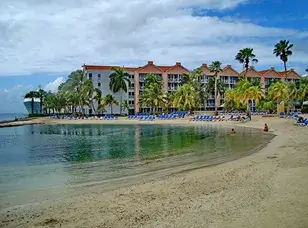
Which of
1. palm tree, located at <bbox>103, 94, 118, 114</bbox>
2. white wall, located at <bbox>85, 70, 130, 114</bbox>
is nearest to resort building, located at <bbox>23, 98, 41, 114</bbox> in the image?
white wall, located at <bbox>85, 70, 130, 114</bbox>

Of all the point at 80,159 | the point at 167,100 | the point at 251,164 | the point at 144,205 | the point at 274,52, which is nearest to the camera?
the point at 144,205

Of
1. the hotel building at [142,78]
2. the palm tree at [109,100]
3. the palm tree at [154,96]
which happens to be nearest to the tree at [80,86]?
the hotel building at [142,78]

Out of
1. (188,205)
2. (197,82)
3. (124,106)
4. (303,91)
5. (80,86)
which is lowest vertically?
(188,205)

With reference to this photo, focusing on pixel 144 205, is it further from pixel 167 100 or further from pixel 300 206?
pixel 167 100

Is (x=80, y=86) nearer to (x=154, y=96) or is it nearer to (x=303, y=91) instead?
(x=154, y=96)

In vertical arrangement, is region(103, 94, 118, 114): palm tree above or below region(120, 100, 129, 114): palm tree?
above

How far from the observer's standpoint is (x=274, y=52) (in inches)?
2306

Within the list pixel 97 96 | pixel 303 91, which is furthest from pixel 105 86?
pixel 303 91

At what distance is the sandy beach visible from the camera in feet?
24.5

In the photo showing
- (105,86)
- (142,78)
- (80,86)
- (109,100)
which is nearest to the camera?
(109,100)

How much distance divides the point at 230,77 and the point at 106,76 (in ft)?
123

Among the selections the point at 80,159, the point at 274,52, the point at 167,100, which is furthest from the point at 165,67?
the point at 80,159

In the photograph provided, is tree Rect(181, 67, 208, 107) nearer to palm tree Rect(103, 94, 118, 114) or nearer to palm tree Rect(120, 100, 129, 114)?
palm tree Rect(120, 100, 129, 114)

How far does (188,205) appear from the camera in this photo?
8.74 m
